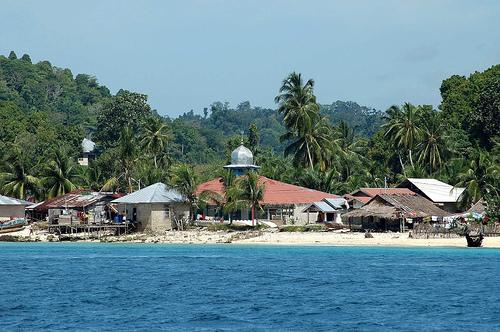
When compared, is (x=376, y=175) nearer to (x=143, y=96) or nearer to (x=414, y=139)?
(x=414, y=139)

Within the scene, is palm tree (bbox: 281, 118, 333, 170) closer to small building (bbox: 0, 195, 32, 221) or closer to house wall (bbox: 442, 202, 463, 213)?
house wall (bbox: 442, 202, 463, 213)

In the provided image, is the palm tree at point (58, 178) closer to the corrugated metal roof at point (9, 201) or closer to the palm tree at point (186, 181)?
the corrugated metal roof at point (9, 201)

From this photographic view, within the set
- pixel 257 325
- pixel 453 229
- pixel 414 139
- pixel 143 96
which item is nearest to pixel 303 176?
pixel 414 139

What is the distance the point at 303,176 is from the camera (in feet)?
314

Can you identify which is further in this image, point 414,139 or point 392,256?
point 414,139

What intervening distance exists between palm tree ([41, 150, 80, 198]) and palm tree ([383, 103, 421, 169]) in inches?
1210

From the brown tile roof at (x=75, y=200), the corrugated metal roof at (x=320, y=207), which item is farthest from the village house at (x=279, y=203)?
the brown tile roof at (x=75, y=200)

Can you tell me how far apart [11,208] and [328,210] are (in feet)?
92.7

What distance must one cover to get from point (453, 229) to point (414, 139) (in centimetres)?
2727

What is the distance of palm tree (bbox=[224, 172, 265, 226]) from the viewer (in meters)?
83.2

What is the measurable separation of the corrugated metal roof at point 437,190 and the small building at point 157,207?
19.1 meters

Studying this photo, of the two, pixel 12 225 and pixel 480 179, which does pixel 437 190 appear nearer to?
pixel 480 179

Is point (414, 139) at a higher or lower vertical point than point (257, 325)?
higher

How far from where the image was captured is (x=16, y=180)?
3878 inches
